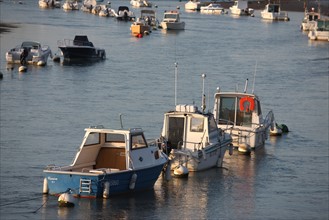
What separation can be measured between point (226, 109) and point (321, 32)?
56722 millimetres

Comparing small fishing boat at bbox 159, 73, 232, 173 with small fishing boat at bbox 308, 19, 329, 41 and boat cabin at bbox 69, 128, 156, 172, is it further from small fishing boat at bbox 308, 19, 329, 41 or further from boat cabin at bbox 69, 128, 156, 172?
small fishing boat at bbox 308, 19, 329, 41

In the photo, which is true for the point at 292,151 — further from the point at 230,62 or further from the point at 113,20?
the point at 113,20

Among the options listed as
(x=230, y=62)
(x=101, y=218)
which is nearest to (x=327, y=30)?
(x=230, y=62)

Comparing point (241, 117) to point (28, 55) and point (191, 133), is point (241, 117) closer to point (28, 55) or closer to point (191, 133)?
point (191, 133)

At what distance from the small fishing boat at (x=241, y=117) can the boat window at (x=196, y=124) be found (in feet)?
10.6

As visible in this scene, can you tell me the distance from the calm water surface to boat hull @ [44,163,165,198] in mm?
235

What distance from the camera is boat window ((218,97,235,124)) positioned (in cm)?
3416

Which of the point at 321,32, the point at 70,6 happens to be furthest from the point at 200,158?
the point at 70,6

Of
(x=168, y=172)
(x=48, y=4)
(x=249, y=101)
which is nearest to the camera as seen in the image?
(x=168, y=172)

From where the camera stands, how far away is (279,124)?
39.8 meters

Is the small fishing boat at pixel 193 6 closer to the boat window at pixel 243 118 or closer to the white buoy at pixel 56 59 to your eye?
the white buoy at pixel 56 59

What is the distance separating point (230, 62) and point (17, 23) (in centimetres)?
3808

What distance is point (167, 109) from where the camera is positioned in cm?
4231

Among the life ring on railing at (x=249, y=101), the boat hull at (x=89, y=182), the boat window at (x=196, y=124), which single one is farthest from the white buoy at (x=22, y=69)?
the boat hull at (x=89, y=182)
